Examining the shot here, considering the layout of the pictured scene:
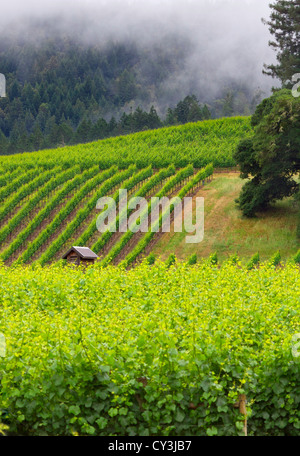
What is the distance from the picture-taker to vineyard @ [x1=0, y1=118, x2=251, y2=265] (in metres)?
53.2

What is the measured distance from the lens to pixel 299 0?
68188mm

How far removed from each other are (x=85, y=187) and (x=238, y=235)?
19471 millimetres

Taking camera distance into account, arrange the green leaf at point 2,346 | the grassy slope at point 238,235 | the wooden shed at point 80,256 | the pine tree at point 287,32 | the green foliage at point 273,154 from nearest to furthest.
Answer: the green leaf at point 2,346
the wooden shed at point 80,256
the green foliage at point 273,154
the grassy slope at point 238,235
the pine tree at point 287,32

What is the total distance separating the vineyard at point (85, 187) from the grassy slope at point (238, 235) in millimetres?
2558

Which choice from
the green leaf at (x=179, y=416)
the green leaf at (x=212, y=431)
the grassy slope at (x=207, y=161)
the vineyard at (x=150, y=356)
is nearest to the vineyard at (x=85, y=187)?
the grassy slope at (x=207, y=161)

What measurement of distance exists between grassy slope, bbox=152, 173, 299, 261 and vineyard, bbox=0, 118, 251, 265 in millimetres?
2558

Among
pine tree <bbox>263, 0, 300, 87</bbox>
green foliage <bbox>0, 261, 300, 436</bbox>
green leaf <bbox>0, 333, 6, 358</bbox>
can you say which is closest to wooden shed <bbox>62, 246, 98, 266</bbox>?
Answer: green foliage <bbox>0, 261, 300, 436</bbox>

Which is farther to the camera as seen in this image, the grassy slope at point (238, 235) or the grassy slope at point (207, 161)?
the grassy slope at point (207, 161)

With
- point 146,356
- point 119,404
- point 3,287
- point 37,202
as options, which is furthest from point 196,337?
point 37,202

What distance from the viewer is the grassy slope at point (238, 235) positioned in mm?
46688

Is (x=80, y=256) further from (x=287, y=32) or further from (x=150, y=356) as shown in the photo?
(x=287, y=32)

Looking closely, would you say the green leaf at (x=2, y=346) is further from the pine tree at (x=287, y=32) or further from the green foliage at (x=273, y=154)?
the pine tree at (x=287, y=32)

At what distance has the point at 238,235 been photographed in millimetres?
49344

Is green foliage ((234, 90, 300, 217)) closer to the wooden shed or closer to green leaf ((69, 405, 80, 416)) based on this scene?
the wooden shed
